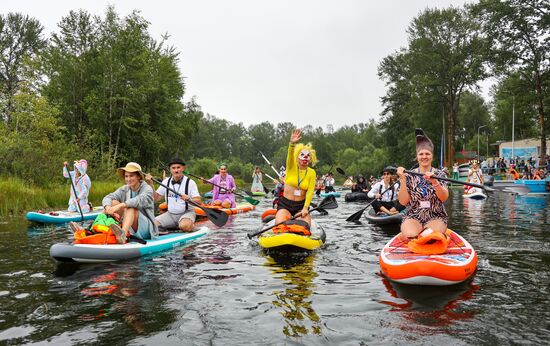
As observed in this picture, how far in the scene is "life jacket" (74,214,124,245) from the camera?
6770 mm

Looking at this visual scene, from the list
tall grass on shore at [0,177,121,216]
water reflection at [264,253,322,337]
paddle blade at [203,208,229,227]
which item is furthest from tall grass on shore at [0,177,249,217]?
water reflection at [264,253,322,337]

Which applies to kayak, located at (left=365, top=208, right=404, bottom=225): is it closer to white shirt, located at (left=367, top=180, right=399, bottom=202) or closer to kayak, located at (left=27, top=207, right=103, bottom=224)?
white shirt, located at (left=367, top=180, right=399, bottom=202)

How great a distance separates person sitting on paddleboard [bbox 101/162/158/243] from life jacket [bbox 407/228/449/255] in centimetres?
407

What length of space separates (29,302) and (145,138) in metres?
24.9

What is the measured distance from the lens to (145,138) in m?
29.1

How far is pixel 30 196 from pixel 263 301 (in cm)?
1233

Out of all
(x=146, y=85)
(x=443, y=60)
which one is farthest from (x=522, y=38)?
(x=146, y=85)

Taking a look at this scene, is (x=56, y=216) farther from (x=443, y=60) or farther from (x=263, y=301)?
(x=443, y=60)

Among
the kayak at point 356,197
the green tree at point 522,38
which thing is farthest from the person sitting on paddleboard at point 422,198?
the green tree at point 522,38

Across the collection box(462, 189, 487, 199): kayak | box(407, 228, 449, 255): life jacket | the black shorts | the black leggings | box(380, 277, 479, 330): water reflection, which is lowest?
box(462, 189, 487, 199): kayak

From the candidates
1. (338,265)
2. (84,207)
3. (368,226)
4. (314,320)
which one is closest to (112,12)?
(84,207)

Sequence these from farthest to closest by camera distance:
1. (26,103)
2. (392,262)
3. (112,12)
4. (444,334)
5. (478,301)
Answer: (112,12) < (26,103) < (392,262) < (478,301) < (444,334)

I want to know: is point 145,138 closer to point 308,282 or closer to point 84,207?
point 84,207

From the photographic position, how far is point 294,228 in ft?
25.0
